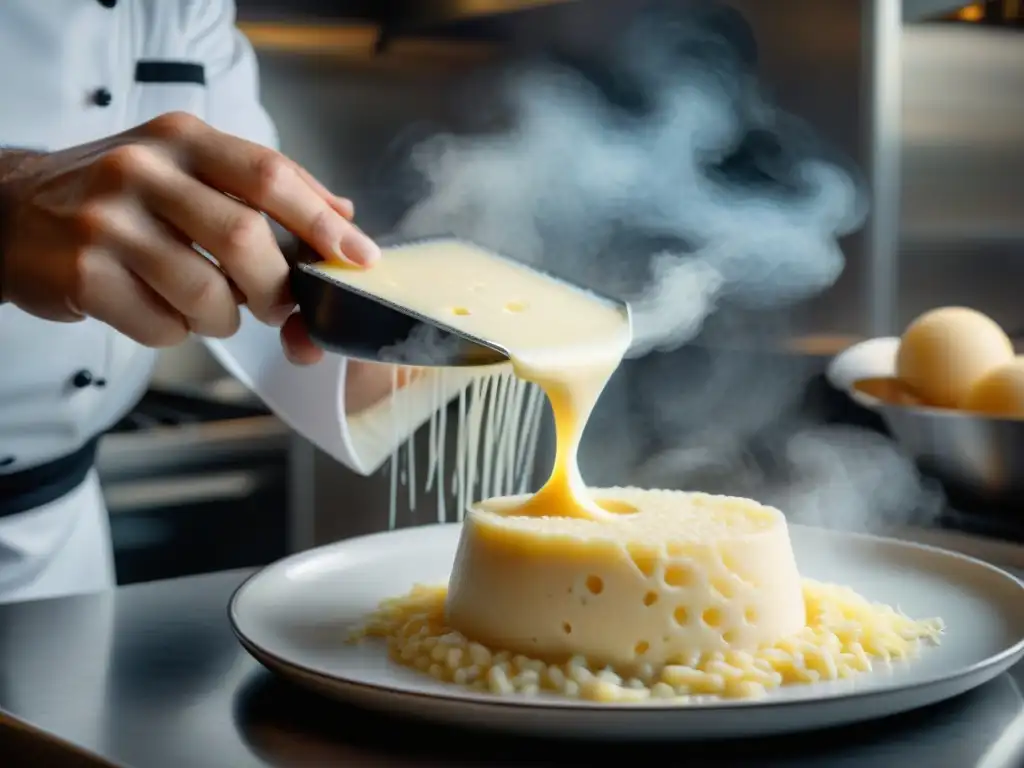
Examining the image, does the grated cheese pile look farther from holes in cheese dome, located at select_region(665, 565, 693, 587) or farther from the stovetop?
the stovetop

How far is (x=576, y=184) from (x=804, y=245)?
5.01 ft

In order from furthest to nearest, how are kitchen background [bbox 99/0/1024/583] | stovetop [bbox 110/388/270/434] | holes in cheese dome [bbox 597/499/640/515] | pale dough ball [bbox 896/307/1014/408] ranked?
1. stovetop [bbox 110/388/270/434]
2. kitchen background [bbox 99/0/1024/583]
3. pale dough ball [bbox 896/307/1014/408]
4. holes in cheese dome [bbox 597/499/640/515]

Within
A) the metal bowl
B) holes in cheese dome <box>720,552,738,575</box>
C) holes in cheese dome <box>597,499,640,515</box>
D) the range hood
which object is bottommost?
holes in cheese dome <box>720,552,738,575</box>

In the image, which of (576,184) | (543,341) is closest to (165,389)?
(576,184)

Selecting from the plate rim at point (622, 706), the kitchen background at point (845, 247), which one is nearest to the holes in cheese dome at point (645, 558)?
the plate rim at point (622, 706)

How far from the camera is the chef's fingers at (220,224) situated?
88cm

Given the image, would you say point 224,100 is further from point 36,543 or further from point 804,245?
point 804,245

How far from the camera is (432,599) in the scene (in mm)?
942

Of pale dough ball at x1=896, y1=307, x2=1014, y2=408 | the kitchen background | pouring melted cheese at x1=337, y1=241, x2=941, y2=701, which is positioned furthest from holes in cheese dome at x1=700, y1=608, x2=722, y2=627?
the kitchen background

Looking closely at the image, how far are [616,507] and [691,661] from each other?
20 centimetres

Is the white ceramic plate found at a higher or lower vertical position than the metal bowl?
lower

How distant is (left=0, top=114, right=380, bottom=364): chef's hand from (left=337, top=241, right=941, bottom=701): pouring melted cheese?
0.06 m

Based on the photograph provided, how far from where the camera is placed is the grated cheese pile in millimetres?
750

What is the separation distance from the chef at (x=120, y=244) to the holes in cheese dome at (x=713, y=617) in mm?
357
